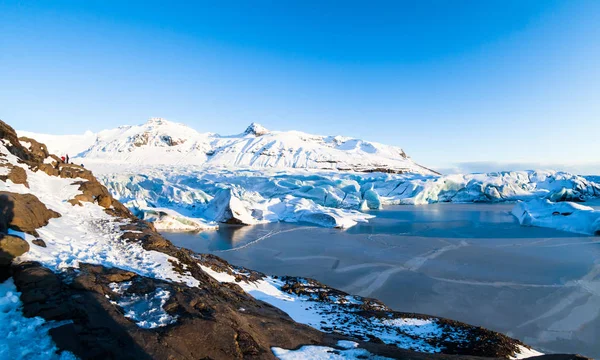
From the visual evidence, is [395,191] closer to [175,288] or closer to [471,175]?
[471,175]

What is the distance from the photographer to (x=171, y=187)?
21797 mm

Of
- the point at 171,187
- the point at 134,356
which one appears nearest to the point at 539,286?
the point at 134,356

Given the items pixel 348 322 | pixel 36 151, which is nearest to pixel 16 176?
pixel 36 151

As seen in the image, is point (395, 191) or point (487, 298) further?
point (395, 191)

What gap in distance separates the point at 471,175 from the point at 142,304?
3329 centimetres

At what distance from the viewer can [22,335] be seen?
222 cm

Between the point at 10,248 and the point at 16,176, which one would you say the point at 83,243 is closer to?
the point at 10,248

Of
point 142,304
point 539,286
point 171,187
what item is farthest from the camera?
point 171,187

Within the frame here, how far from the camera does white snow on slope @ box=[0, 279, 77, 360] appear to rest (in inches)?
81.7

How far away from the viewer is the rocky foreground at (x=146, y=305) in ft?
7.97

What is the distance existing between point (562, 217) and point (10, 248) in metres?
19.6

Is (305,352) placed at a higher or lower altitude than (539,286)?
higher

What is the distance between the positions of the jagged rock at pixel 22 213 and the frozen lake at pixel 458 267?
5160 mm

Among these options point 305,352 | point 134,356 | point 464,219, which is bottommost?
point 464,219
